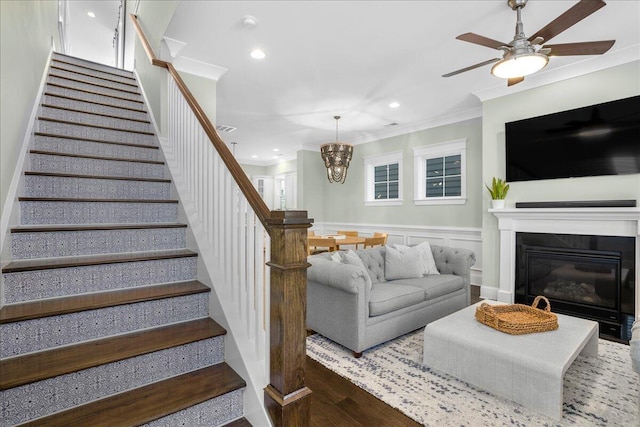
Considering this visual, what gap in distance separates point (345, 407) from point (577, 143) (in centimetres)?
382

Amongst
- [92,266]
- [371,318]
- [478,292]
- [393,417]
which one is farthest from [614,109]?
[92,266]

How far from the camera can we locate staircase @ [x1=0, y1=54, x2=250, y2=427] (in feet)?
4.17

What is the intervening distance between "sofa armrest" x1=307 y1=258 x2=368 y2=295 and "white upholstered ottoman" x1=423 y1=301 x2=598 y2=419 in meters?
0.64

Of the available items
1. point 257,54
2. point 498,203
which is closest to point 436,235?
point 498,203

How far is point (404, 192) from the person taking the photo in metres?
6.26

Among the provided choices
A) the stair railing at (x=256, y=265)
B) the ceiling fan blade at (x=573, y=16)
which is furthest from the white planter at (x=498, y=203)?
the stair railing at (x=256, y=265)

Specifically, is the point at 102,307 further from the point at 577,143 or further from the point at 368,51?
the point at 577,143

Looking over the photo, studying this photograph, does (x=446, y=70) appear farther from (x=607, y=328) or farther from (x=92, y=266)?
(x=92, y=266)

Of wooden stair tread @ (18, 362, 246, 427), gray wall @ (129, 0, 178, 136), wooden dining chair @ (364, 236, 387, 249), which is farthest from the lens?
wooden dining chair @ (364, 236, 387, 249)

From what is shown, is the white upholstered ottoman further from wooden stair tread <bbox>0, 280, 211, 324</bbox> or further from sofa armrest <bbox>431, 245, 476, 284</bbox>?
wooden stair tread <bbox>0, 280, 211, 324</bbox>

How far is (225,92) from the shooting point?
14.8 ft

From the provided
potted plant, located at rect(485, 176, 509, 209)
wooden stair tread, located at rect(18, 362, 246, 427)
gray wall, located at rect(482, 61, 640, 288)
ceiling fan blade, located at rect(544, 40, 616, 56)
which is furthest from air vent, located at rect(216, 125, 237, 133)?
wooden stair tread, located at rect(18, 362, 246, 427)

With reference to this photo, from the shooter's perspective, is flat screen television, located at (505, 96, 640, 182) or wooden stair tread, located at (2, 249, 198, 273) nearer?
wooden stair tread, located at (2, 249, 198, 273)

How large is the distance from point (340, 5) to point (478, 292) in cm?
420
